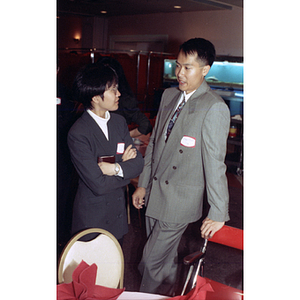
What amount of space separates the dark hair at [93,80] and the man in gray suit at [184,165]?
0.27 meters

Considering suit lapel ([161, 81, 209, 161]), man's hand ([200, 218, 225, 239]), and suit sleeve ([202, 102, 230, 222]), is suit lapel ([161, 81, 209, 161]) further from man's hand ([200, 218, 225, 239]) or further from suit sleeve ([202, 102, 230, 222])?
man's hand ([200, 218, 225, 239])

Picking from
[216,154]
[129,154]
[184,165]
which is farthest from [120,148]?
[216,154]

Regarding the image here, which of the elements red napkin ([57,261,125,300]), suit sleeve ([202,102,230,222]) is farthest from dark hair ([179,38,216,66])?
red napkin ([57,261,125,300])

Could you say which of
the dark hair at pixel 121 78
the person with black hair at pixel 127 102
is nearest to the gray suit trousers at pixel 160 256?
the person with black hair at pixel 127 102

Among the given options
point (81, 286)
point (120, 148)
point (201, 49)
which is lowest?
point (81, 286)

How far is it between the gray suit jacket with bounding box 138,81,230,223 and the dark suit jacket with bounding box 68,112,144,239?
119mm

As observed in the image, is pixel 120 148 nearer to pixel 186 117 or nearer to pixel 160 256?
pixel 186 117

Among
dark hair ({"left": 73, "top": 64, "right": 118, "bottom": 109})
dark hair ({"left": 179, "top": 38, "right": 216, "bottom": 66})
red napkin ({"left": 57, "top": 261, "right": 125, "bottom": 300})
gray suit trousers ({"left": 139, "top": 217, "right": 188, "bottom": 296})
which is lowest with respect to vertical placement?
gray suit trousers ({"left": 139, "top": 217, "right": 188, "bottom": 296})

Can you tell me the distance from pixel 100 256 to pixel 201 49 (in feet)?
2.80

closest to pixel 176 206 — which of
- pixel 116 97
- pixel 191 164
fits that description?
pixel 191 164

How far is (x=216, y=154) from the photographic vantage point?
1132 millimetres

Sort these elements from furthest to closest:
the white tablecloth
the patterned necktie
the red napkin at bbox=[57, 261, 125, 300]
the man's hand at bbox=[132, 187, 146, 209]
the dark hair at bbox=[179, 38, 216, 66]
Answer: the man's hand at bbox=[132, 187, 146, 209] → the patterned necktie → the dark hair at bbox=[179, 38, 216, 66] → the white tablecloth → the red napkin at bbox=[57, 261, 125, 300]

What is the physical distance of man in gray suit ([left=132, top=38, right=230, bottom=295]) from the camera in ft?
3.74
